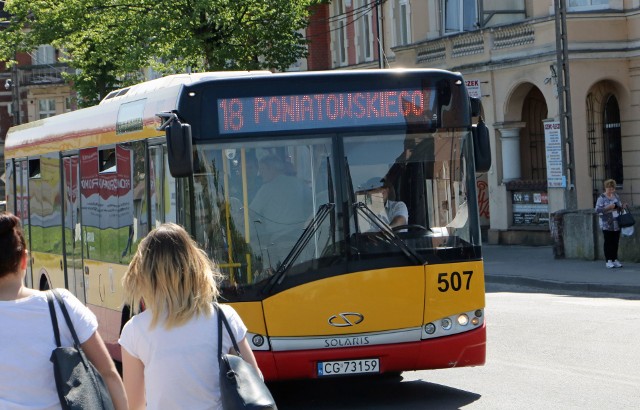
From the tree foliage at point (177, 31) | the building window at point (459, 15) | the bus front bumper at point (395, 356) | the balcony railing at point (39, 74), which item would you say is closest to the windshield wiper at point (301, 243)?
the bus front bumper at point (395, 356)

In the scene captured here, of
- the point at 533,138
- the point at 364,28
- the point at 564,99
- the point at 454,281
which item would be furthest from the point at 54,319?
the point at 364,28

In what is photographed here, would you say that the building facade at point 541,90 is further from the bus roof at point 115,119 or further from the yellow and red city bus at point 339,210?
the yellow and red city bus at point 339,210

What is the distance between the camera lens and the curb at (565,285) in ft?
70.4

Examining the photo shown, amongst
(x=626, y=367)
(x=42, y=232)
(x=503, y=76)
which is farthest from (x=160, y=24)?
(x=626, y=367)

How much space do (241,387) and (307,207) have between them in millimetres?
5548

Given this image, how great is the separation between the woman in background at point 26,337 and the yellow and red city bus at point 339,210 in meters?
4.91

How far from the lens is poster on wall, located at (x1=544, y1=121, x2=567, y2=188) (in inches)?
1158

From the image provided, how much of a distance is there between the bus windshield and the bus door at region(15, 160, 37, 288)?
740 cm

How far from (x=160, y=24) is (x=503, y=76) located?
9.00 meters

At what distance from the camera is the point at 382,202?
10.5m

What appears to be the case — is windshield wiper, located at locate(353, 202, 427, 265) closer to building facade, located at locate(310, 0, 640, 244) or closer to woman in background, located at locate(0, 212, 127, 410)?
woman in background, located at locate(0, 212, 127, 410)

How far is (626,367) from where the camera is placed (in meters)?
12.2

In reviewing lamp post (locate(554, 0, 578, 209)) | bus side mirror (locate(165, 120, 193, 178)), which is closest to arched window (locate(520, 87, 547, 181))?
lamp post (locate(554, 0, 578, 209))

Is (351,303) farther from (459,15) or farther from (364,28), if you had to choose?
(364,28)
